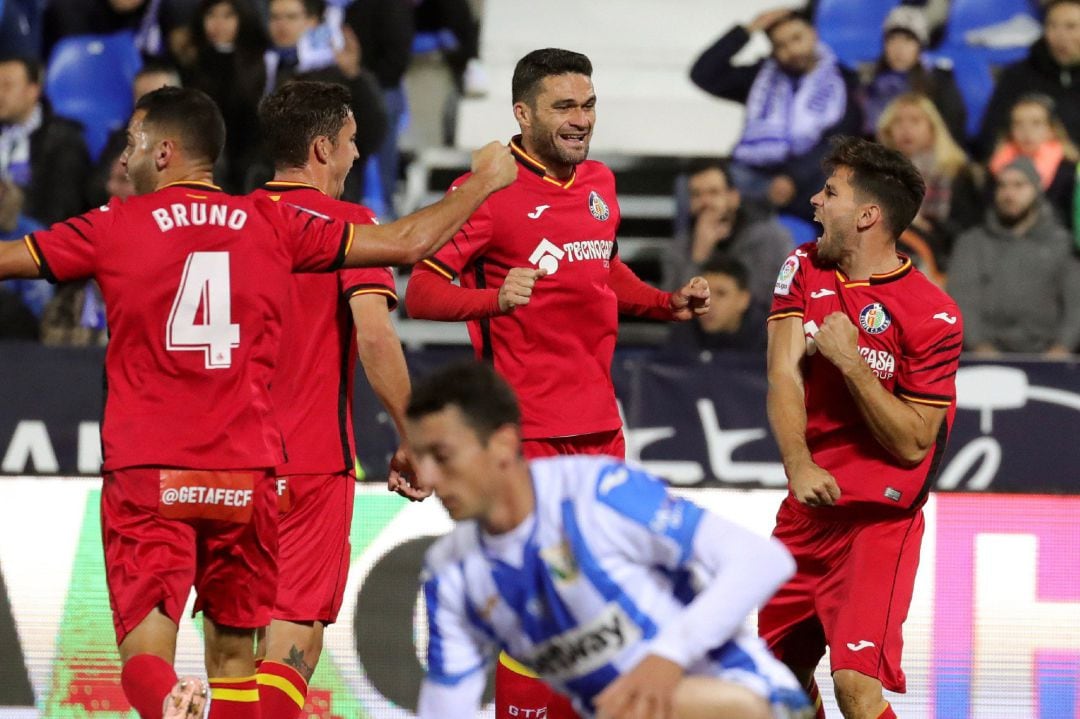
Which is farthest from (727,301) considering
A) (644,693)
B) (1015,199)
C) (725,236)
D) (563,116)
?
(644,693)

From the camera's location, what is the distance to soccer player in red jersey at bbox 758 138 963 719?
532cm

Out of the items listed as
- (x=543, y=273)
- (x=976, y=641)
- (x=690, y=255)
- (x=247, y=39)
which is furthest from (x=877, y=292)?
(x=247, y=39)

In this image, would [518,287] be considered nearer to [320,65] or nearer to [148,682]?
[148,682]

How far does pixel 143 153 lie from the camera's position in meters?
5.04

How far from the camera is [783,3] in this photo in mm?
12711

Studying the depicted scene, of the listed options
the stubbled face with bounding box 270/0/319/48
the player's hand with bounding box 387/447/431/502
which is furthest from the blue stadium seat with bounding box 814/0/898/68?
the player's hand with bounding box 387/447/431/502

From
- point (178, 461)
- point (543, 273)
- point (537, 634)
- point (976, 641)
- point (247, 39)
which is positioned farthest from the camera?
point (247, 39)

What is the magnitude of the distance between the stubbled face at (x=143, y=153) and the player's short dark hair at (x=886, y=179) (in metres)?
2.24

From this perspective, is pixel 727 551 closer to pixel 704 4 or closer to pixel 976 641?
pixel 976 641

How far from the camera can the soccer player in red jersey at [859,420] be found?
532cm

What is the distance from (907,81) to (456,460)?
27.9 ft

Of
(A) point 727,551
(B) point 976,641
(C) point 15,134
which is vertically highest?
(C) point 15,134

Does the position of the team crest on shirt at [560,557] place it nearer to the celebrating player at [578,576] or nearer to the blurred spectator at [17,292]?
the celebrating player at [578,576]

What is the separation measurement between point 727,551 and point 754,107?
8446mm
